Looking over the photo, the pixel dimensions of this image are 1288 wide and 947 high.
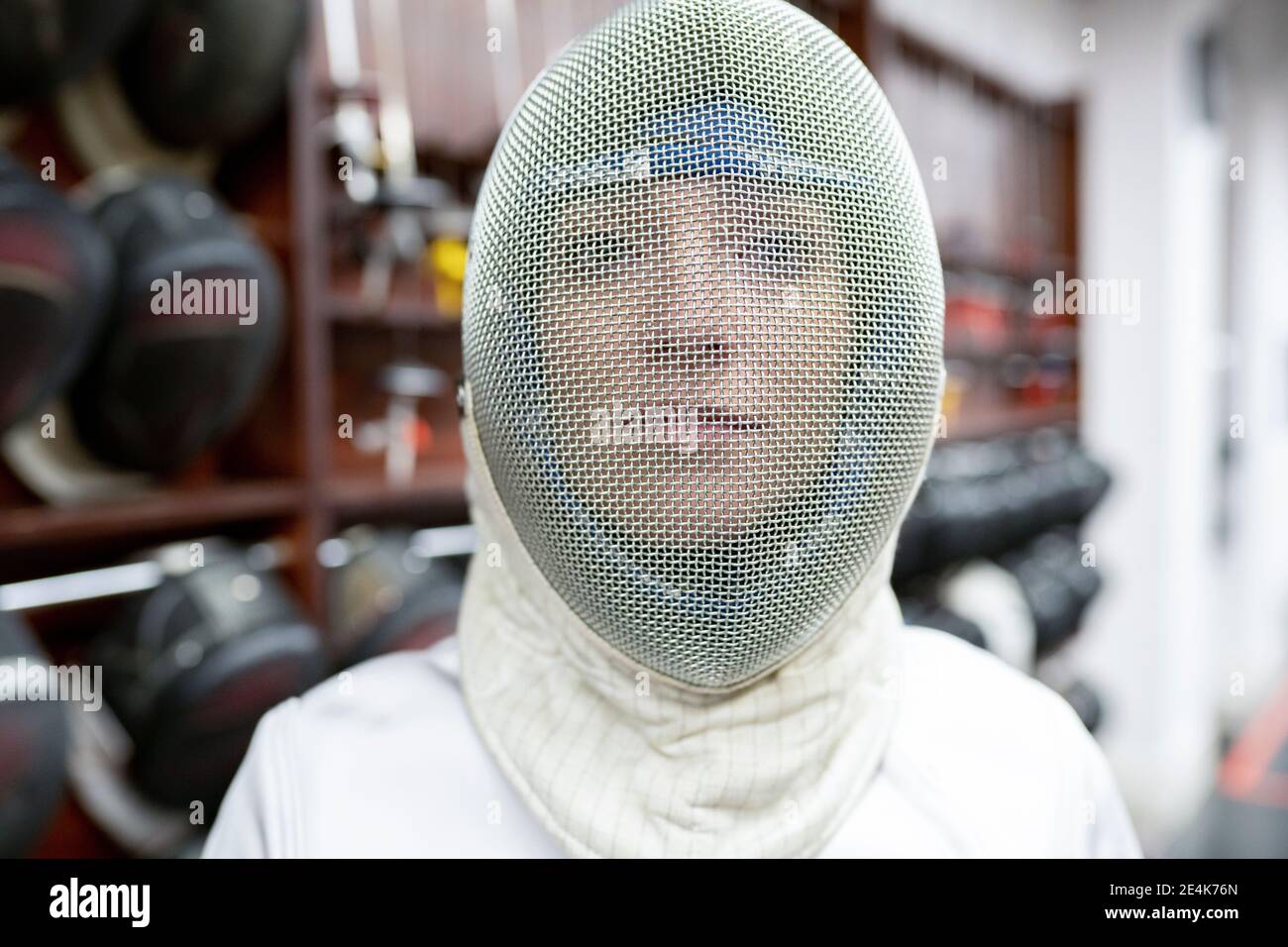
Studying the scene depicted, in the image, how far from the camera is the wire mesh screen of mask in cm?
58

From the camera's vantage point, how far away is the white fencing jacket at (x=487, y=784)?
656mm

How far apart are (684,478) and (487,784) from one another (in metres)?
0.28

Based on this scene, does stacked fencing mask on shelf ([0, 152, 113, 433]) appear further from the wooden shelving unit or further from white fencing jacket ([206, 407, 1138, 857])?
white fencing jacket ([206, 407, 1138, 857])

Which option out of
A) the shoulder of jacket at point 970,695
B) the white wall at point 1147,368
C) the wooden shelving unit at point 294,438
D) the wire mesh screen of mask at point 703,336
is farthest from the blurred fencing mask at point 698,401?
the white wall at point 1147,368

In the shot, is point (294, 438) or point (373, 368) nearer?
point (294, 438)

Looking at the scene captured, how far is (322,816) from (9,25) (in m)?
0.98

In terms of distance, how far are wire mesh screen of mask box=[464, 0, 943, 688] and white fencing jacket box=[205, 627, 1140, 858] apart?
164 mm

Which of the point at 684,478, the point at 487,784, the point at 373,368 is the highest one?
the point at 373,368

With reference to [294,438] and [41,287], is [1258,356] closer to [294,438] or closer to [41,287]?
[294,438]

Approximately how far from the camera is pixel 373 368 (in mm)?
1930

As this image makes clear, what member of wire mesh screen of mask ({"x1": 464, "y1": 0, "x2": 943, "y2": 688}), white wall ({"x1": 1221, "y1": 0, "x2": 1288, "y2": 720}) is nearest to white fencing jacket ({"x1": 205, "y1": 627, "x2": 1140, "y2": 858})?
wire mesh screen of mask ({"x1": 464, "y1": 0, "x2": 943, "y2": 688})

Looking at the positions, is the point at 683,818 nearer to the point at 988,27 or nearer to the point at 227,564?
the point at 227,564

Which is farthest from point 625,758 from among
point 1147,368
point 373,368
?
point 1147,368

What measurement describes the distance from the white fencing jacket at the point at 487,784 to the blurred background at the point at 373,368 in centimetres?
58
